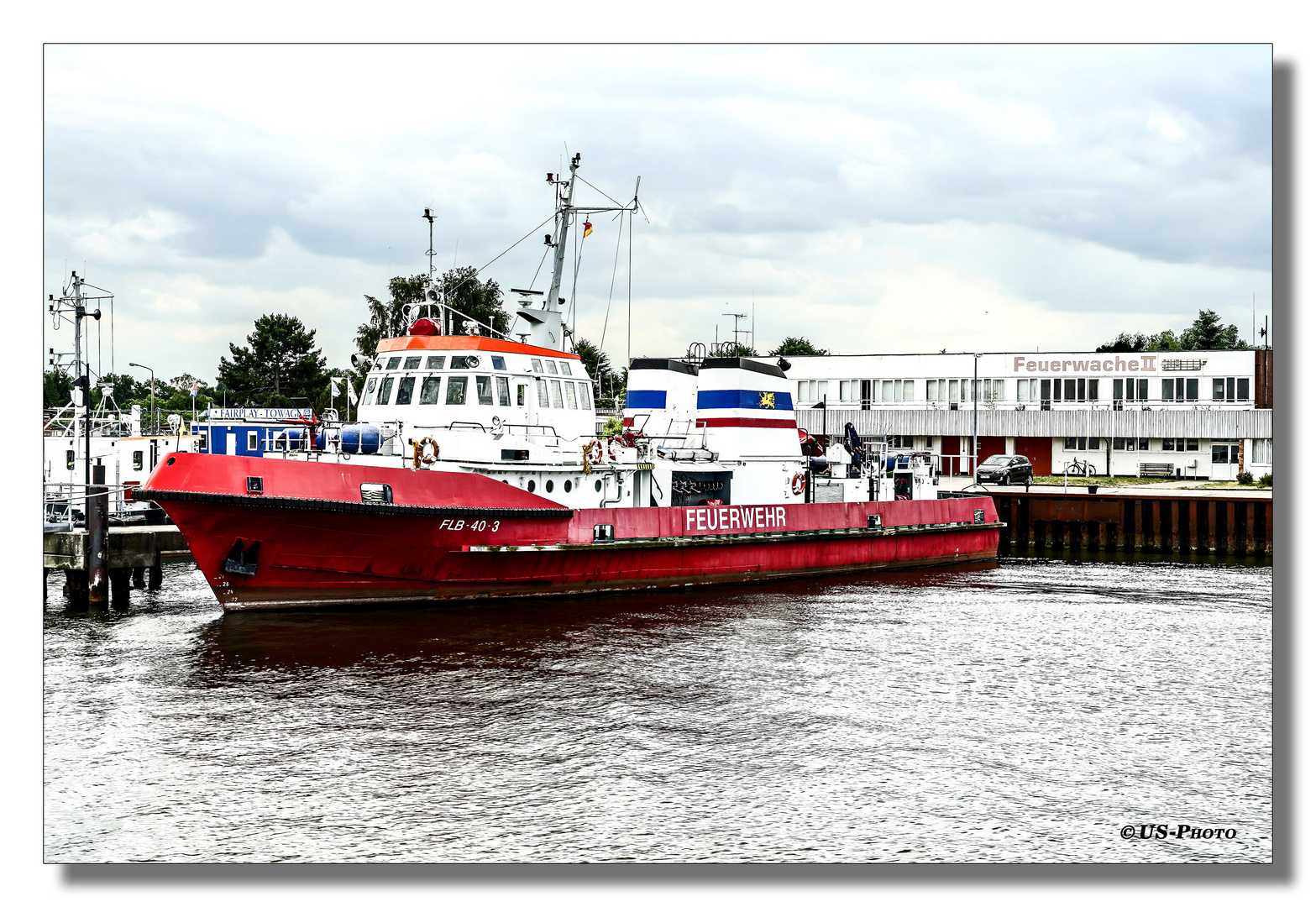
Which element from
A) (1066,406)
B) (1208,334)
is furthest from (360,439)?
(1208,334)

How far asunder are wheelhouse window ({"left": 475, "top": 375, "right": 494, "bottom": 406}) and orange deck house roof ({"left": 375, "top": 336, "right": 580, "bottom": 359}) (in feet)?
1.68

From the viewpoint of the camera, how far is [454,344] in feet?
64.3

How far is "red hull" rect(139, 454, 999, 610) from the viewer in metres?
17.1

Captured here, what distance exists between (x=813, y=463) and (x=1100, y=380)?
23.8m

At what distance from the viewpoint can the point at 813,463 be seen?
25.7 meters

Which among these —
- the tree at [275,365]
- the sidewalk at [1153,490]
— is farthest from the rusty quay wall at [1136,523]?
the tree at [275,365]

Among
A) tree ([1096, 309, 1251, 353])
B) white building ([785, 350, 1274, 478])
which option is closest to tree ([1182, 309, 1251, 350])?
tree ([1096, 309, 1251, 353])

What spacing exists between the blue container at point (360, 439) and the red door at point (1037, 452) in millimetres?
32442

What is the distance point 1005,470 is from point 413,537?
87.6 feet

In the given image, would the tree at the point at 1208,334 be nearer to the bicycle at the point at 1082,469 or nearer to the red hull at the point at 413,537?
the bicycle at the point at 1082,469

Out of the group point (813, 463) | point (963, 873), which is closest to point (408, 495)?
point (813, 463)

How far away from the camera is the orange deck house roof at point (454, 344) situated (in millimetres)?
19594

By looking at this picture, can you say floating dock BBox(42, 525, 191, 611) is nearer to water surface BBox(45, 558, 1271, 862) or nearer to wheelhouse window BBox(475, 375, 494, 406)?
water surface BBox(45, 558, 1271, 862)

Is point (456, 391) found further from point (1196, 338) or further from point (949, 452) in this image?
point (1196, 338)
